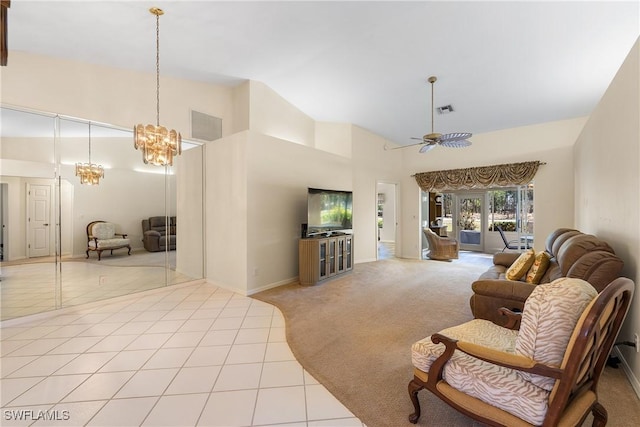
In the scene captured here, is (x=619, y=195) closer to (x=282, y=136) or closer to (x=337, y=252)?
(x=337, y=252)

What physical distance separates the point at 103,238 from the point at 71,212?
605 mm

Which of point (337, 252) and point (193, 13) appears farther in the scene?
point (337, 252)

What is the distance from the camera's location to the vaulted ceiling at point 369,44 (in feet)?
9.27

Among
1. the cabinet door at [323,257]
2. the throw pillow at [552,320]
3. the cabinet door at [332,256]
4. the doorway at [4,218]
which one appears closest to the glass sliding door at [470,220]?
the cabinet door at [332,256]

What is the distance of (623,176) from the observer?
2191 millimetres

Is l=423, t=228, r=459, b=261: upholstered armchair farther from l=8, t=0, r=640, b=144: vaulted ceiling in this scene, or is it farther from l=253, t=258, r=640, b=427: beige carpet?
l=8, t=0, r=640, b=144: vaulted ceiling

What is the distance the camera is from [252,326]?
9.70 feet

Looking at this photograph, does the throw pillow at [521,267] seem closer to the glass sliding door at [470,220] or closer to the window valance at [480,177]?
the window valance at [480,177]

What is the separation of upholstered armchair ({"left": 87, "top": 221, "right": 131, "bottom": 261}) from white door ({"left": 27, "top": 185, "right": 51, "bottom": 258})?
47 centimetres

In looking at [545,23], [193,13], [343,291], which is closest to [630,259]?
[545,23]

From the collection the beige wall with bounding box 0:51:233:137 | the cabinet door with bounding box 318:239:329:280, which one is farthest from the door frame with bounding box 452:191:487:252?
the beige wall with bounding box 0:51:233:137

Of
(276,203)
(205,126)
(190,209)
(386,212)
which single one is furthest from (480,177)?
(190,209)

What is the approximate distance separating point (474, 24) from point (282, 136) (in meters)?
3.36

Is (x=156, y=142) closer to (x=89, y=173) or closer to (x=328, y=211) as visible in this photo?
(x=89, y=173)
